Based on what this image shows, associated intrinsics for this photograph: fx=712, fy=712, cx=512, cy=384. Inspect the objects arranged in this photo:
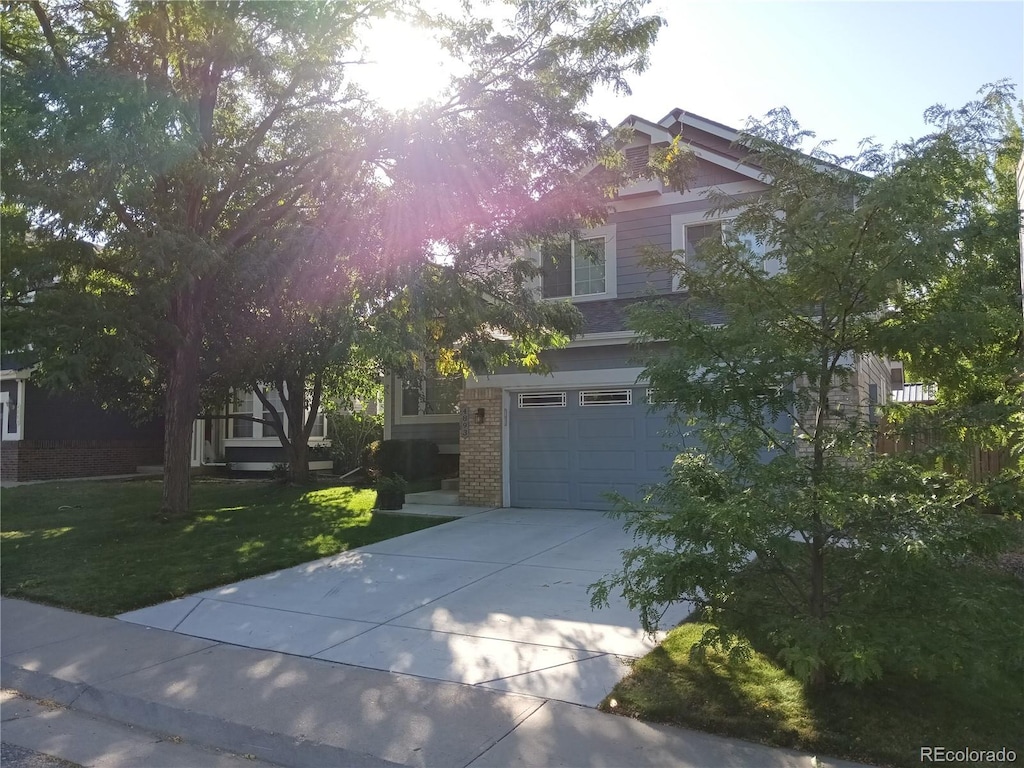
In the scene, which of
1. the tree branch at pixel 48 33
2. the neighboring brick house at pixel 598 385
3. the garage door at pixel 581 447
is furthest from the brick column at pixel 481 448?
the tree branch at pixel 48 33

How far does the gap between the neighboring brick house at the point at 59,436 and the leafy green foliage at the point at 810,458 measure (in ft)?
62.4

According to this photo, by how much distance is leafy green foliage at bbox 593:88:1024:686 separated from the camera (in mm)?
3822

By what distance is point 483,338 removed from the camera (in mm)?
11336

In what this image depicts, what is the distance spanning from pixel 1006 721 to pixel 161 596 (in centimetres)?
714

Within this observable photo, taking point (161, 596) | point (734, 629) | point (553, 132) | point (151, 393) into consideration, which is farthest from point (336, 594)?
point (151, 393)

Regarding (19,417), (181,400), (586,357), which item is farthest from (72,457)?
(586,357)

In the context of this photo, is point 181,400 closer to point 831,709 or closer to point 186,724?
point 186,724

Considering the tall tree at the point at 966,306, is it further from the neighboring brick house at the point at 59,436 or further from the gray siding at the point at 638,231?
the neighboring brick house at the point at 59,436

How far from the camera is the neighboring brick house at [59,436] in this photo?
65.0ft

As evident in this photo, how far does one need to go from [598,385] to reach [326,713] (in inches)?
330

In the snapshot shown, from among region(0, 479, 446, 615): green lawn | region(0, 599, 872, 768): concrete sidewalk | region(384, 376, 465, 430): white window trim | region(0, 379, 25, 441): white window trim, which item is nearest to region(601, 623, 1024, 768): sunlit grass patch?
region(0, 599, 872, 768): concrete sidewalk

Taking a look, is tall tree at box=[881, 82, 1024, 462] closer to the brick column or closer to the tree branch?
the brick column

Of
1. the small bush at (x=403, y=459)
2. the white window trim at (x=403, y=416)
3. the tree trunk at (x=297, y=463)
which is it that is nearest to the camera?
the small bush at (x=403, y=459)

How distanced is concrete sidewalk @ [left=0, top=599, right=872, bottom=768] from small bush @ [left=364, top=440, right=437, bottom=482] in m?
→ 10.8
